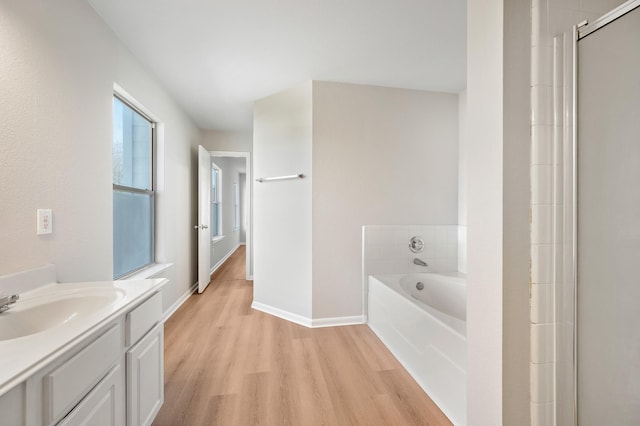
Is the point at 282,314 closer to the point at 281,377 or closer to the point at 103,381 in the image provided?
the point at 281,377

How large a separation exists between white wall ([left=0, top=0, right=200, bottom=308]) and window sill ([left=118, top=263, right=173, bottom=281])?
0.56m

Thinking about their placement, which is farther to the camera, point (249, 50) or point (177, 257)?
point (177, 257)

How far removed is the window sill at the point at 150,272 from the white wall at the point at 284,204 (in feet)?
3.05

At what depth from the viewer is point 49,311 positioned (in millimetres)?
1088

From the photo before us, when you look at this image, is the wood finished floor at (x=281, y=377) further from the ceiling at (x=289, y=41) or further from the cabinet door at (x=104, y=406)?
the ceiling at (x=289, y=41)

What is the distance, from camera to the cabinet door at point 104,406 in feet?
2.78

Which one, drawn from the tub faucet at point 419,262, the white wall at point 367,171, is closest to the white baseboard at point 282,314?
the white wall at point 367,171

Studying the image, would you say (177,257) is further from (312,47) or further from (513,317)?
(513,317)

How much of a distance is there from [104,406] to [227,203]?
20.5ft

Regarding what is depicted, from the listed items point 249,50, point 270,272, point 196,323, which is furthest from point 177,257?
point 249,50

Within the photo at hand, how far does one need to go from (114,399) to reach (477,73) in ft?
6.06

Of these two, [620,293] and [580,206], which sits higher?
[580,206]

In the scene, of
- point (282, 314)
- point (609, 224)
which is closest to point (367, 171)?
point (282, 314)

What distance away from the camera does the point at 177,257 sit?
3271mm
